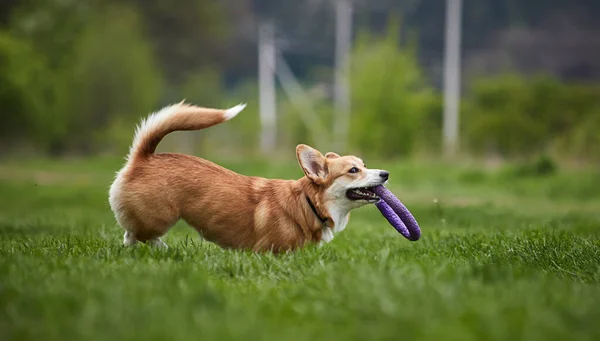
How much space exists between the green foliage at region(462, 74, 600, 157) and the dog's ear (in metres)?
17.4

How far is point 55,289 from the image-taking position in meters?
3.19

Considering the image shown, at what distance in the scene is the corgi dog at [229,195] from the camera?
16.0 feet

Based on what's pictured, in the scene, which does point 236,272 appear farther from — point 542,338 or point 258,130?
point 258,130

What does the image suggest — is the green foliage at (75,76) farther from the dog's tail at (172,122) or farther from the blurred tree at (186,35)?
the dog's tail at (172,122)

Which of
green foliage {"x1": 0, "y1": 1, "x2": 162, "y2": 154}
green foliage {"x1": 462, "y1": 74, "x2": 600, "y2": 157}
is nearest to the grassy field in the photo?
green foliage {"x1": 462, "y1": 74, "x2": 600, "y2": 157}

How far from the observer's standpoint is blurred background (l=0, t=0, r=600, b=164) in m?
23.5

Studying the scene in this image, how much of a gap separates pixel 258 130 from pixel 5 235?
26369 millimetres

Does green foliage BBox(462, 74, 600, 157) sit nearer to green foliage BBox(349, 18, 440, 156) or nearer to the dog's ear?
green foliage BBox(349, 18, 440, 156)

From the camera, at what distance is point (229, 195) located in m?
4.98

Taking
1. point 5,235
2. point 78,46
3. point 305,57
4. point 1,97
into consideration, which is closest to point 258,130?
point 305,57

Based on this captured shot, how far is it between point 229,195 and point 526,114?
19.8 metres

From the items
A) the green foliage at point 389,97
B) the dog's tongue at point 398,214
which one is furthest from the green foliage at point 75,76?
the dog's tongue at point 398,214

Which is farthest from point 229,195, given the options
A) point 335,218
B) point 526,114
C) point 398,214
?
point 526,114

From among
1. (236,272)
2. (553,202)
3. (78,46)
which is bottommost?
(553,202)
